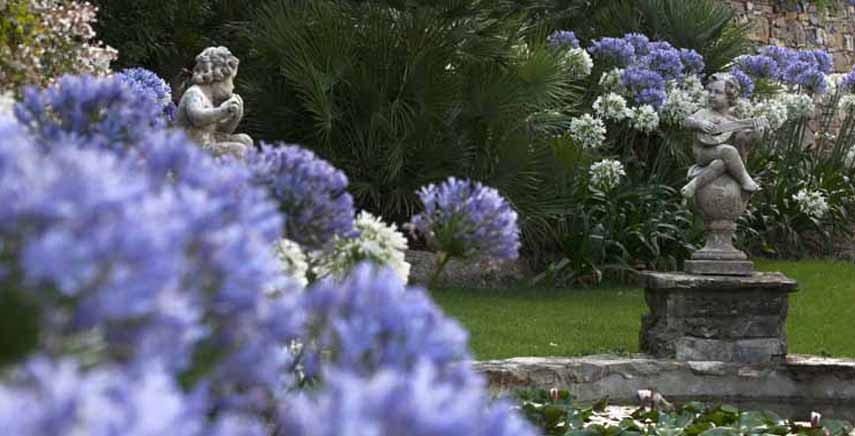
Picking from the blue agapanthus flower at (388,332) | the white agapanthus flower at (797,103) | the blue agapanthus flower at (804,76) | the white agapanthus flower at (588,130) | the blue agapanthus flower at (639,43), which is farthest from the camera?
the blue agapanthus flower at (804,76)

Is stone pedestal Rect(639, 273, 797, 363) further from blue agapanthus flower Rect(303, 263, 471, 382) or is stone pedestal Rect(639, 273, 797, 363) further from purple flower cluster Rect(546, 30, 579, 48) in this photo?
blue agapanthus flower Rect(303, 263, 471, 382)

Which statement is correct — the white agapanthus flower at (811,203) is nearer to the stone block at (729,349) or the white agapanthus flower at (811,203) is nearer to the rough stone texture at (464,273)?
the rough stone texture at (464,273)

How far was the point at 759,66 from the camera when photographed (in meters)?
11.7

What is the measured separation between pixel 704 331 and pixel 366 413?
21.2 ft

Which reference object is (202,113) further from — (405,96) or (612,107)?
(612,107)

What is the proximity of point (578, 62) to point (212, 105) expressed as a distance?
6.22 meters

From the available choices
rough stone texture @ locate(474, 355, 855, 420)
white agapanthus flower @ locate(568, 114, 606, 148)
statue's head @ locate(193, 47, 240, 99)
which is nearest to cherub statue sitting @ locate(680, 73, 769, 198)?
rough stone texture @ locate(474, 355, 855, 420)

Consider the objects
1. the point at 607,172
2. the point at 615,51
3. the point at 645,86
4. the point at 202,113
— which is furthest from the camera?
the point at 615,51

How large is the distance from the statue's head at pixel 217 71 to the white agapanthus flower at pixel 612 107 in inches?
224

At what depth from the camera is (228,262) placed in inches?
34.7

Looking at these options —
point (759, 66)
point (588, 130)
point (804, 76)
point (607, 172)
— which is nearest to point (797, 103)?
point (804, 76)

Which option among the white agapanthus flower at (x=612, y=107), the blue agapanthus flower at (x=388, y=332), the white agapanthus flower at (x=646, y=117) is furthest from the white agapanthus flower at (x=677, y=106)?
the blue agapanthus flower at (x=388, y=332)

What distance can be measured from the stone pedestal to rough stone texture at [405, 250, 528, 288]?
3160 mm

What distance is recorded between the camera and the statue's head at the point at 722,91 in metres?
7.12
